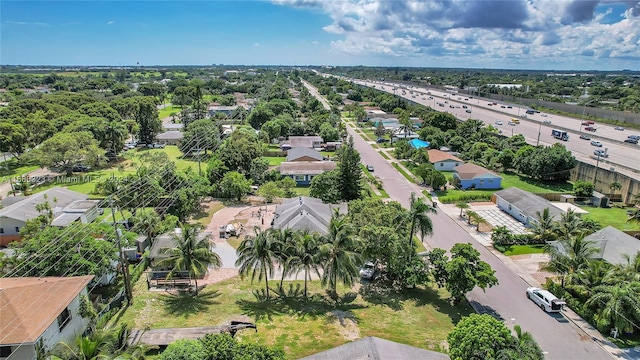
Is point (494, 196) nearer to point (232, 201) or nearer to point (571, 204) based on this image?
point (571, 204)

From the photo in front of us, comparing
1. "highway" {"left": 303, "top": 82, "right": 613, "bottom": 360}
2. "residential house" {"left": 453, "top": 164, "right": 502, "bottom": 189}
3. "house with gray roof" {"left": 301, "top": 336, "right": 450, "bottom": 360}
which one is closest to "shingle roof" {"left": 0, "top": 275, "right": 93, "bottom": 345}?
"house with gray roof" {"left": 301, "top": 336, "right": 450, "bottom": 360}

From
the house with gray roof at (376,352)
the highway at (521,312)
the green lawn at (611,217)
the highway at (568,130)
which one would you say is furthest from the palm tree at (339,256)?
the highway at (568,130)

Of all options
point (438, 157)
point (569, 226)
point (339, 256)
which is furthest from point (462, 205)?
point (339, 256)

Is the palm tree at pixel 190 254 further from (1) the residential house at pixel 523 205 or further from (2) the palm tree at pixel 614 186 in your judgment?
(2) the palm tree at pixel 614 186

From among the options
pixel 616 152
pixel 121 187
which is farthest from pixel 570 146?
pixel 121 187

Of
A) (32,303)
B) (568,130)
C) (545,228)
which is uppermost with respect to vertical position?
(568,130)

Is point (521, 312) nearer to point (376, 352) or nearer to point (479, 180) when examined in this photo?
point (376, 352)
